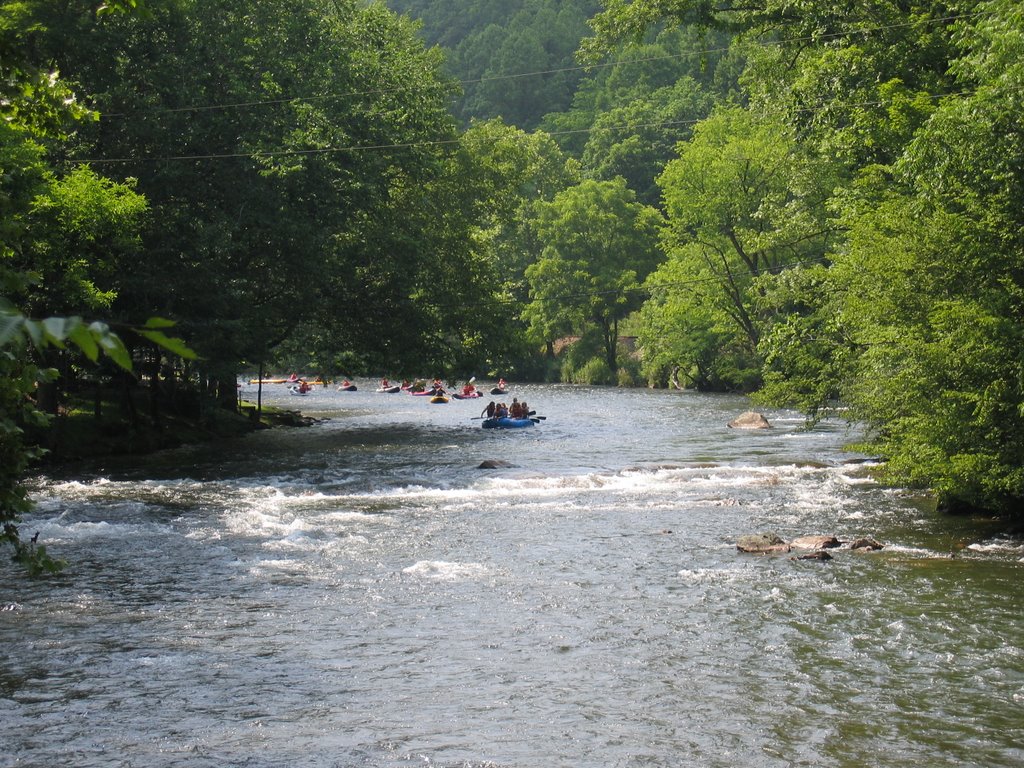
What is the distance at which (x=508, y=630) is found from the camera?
12398 millimetres

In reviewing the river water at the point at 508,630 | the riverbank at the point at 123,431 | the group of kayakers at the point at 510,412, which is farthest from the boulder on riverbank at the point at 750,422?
the riverbank at the point at 123,431

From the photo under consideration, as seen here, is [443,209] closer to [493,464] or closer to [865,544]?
[493,464]

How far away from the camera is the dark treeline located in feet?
54.8

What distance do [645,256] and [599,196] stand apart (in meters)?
4.75

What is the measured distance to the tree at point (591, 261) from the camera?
70.6 meters

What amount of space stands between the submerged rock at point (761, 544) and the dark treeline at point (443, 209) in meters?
2.76

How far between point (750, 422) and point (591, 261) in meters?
35.5

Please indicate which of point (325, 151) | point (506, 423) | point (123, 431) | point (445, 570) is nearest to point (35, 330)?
point (445, 570)

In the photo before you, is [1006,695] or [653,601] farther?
[653,601]

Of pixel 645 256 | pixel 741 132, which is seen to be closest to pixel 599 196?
pixel 645 256

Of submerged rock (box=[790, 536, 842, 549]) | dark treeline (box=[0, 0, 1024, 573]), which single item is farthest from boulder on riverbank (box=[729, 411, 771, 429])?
submerged rock (box=[790, 536, 842, 549])

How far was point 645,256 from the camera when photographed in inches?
2862

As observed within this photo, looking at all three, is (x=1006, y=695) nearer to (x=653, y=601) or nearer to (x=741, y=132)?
(x=653, y=601)

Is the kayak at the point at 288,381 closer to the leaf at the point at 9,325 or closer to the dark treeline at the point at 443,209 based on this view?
the dark treeline at the point at 443,209
